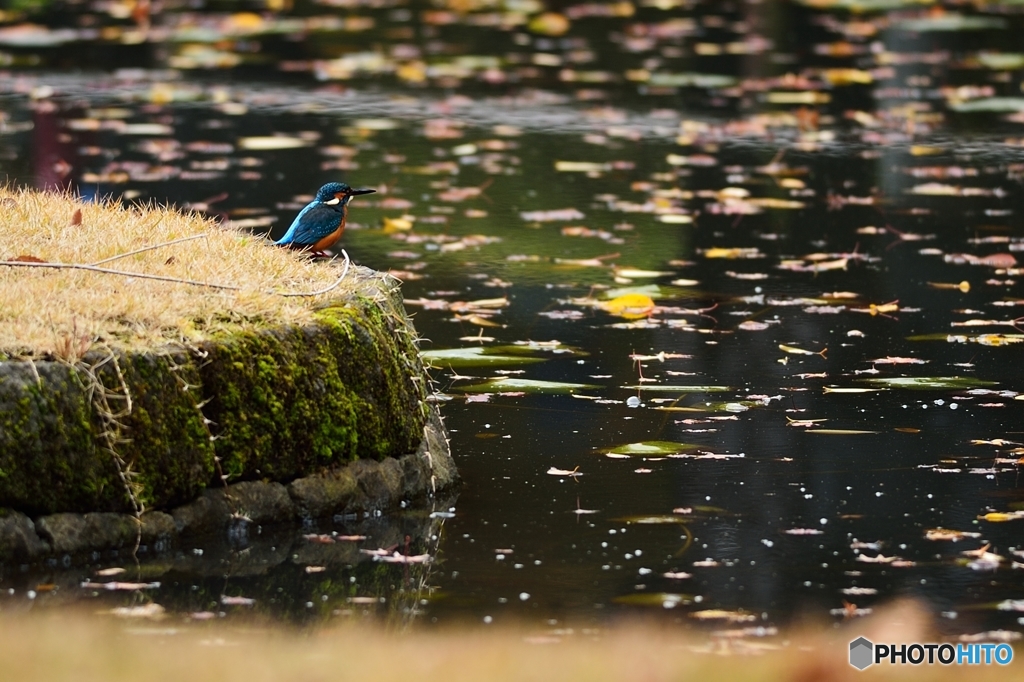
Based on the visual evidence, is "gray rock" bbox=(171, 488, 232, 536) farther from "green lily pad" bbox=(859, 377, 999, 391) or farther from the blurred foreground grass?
"green lily pad" bbox=(859, 377, 999, 391)

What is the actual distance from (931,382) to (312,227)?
2.56 meters

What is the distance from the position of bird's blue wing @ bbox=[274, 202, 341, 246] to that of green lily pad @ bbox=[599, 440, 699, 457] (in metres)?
1.30

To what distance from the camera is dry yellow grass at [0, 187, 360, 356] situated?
505 centimetres

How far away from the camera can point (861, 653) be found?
14.3ft

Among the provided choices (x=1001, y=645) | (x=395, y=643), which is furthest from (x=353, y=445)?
(x=1001, y=645)

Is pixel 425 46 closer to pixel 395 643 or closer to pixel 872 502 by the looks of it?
pixel 872 502

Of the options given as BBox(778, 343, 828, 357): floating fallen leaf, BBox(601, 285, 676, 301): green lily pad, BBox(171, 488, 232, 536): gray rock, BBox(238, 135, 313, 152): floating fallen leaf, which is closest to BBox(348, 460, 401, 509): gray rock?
BBox(171, 488, 232, 536): gray rock

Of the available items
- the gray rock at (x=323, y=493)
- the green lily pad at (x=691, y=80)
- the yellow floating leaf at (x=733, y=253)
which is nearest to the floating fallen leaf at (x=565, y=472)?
the gray rock at (x=323, y=493)

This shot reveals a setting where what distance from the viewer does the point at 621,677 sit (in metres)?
4.09

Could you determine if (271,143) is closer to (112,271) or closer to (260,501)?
(112,271)

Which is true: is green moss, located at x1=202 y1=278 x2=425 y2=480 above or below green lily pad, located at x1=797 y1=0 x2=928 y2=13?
below

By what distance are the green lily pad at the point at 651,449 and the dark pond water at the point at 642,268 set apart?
0.02 meters

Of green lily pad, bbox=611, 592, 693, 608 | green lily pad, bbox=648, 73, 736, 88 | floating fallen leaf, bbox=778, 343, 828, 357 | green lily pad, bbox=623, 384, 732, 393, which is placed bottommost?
green lily pad, bbox=611, 592, 693, 608

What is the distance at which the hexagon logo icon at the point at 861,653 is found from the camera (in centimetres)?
429
